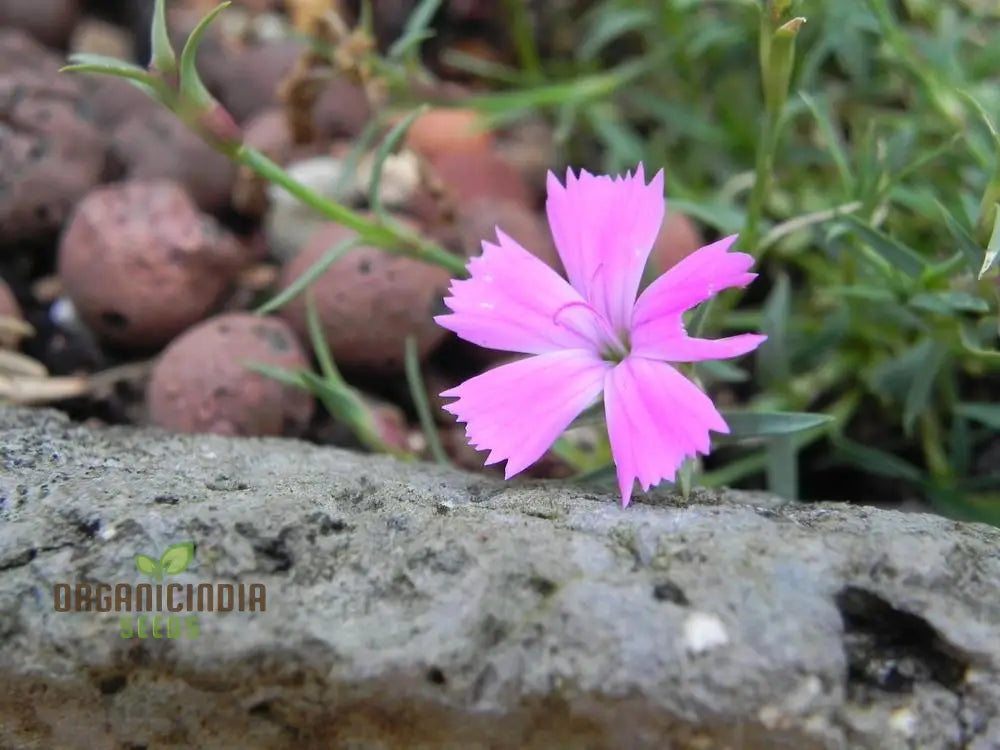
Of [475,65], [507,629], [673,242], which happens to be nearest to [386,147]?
[673,242]

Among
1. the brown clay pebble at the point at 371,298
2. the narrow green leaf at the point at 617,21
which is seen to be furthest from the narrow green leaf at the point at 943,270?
the narrow green leaf at the point at 617,21

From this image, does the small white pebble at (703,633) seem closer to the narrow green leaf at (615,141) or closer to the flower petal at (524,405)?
the flower petal at (524,405)

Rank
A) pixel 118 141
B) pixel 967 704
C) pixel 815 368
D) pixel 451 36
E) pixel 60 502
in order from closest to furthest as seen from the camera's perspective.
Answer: pixel 967 704 → pixel 60 502 → pixel 815 368 → pixel 118 141 → pixel 451 36

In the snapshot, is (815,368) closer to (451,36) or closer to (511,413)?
(511,413)

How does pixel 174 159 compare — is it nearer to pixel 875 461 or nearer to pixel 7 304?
pixel 7 304

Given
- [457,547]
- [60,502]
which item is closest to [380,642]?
[457,547]

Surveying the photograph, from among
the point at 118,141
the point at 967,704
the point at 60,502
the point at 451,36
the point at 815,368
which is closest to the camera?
the point at 967,704
